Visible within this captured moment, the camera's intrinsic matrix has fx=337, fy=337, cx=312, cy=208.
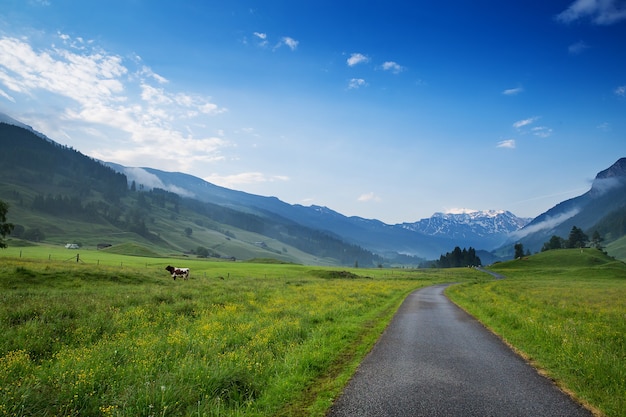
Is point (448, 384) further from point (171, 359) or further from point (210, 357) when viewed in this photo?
point (171, 359)

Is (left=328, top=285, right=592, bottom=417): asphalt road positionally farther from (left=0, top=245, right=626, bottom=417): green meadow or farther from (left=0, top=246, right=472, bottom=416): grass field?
(left=0, top=246, right=472, bottom=416): grass field

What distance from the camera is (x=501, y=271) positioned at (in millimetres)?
Answer: 129625

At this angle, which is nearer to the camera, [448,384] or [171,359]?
[448,384]

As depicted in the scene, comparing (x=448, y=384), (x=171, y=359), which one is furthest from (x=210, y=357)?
(x=448, y=384)

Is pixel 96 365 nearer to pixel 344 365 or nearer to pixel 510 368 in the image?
pixel 344 365

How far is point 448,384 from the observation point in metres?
9.42

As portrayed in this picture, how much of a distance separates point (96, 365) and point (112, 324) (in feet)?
24.4

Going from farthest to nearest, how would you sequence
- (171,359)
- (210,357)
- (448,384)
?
(210,357), (171,359), (448,384)

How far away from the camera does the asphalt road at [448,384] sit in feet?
25.4

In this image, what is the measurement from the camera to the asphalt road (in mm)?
7750

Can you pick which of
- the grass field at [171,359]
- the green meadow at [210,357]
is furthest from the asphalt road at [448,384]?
the grass field at [171,359]

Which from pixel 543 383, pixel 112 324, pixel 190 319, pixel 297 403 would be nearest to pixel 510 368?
pixel 543 383

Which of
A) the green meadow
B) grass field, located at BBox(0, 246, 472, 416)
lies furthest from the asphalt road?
grass field, located at BBox(0, 246, 472, 416)

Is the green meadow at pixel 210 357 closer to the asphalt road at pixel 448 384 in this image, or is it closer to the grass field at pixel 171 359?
the grass field at pixel 171 359
